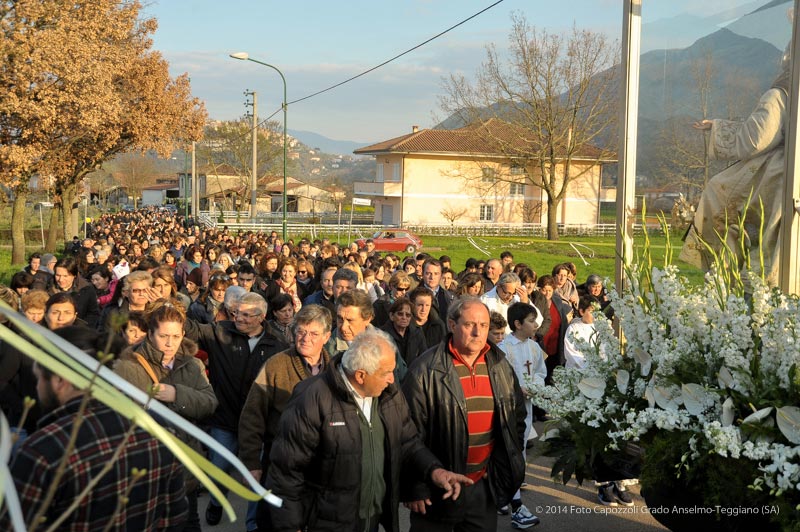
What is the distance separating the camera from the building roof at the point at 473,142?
55.0 meters

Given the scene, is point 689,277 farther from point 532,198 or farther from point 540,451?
point 532,198

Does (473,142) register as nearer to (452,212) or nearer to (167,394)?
(452,212)

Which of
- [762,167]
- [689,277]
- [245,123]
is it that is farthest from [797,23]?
[245,123]

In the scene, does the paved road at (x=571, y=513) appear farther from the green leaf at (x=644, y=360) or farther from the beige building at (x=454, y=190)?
the beige building at (x=454, y=190)

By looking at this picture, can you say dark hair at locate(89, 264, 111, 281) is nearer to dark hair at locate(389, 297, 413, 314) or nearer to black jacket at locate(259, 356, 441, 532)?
dark hair at locate(389, 297, 413, 314)

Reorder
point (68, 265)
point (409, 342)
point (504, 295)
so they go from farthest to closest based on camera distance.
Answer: point (68, 265)
point (504, 295)
point (409, 342)

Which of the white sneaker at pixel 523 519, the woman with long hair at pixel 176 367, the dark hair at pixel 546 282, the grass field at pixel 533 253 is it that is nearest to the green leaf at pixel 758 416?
the woman with long hair at pixel 176 367

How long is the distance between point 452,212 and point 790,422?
205 feet

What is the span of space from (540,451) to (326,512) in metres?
1.16

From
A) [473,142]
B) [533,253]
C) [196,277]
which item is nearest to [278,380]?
[196,277]

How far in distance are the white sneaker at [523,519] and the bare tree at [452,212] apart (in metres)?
58.0

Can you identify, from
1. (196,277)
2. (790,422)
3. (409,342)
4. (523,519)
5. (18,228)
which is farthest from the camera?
(18,228)

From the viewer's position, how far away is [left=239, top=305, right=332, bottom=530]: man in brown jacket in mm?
5344

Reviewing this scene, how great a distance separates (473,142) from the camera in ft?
217
